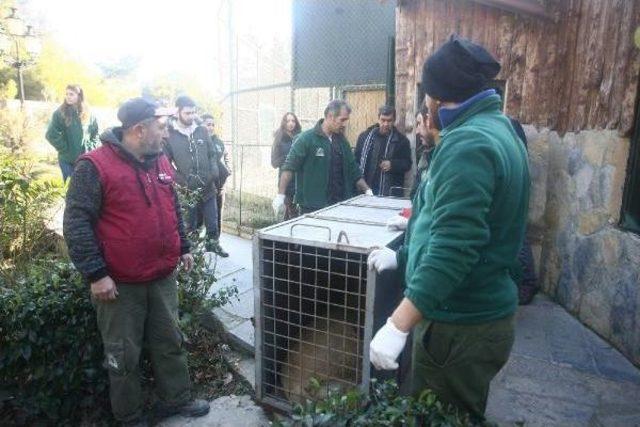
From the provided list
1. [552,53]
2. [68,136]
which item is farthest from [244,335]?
[68,136]

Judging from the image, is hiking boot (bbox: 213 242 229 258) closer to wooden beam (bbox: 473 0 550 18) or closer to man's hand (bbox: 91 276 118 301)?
man's hand (bbox: 91 276 118 301)

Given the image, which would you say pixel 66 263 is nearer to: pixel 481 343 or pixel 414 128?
pixel 481 343

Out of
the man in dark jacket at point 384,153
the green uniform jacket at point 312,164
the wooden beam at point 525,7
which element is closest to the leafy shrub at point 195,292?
the green uniform jacket at point 312,164

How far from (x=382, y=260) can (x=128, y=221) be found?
1439 mm

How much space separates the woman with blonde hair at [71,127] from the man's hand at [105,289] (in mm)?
4280

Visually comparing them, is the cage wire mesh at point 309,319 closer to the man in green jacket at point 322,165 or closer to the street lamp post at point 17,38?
the man in green jacket at point 322,165

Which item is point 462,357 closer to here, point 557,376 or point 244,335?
point 557,376

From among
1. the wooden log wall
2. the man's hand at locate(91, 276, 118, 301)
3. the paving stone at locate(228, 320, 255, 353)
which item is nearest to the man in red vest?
the man's hand at locate(91, 276, 118, 301)

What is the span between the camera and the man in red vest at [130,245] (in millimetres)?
2496

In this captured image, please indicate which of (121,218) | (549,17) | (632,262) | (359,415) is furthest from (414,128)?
(359,415)

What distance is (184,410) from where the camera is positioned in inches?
119

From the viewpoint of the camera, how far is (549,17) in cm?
417

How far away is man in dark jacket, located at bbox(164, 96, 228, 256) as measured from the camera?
16.4ft

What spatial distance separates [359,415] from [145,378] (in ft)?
7.62
